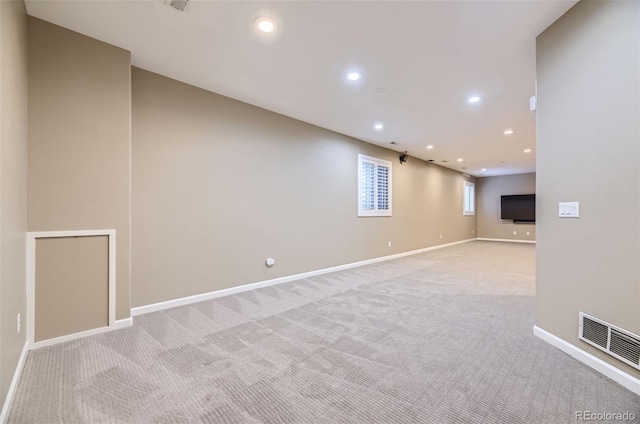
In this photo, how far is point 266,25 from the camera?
2.21 metres

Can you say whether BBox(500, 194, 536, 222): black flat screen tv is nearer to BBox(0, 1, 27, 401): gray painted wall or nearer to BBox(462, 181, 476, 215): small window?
BBox(462, 181, 476, 215): small window

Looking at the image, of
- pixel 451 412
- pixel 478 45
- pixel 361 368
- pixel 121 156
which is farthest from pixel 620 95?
pixel 121 156

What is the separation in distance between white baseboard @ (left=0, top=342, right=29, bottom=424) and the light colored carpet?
0.14 feet

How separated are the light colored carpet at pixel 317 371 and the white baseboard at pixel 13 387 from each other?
44mm

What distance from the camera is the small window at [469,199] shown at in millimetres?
10352

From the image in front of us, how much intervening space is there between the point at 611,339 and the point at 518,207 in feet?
33.2

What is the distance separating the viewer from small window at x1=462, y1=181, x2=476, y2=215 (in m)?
10.4

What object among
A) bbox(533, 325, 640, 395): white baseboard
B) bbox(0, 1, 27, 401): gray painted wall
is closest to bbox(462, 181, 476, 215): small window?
bbox(533, 325, 640, 395): white baseboard

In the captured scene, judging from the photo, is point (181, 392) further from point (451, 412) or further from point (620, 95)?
point (620, 95)

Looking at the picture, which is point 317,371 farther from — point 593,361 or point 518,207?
point 518,207

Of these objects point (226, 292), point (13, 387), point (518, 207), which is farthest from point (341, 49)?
point (518, 207)

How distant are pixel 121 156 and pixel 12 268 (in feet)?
4.10

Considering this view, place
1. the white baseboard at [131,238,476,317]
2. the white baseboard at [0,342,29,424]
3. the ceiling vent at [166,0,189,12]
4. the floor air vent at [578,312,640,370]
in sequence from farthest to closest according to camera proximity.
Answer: the white baseboard at [131,238,476,317] < the ceiling vent at [166,0,189,12] < the floor air vent at [578,312,640,370] < the white baseboard at [0,342,29,424]

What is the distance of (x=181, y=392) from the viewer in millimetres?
1636
